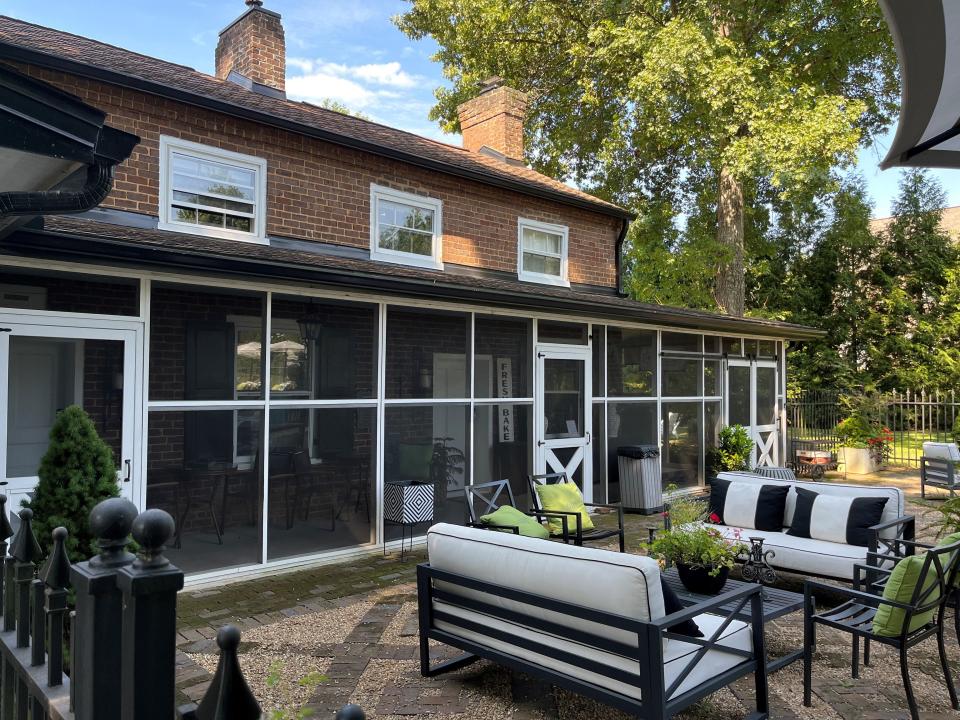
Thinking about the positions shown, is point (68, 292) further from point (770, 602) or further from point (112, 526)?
point (770, 602)

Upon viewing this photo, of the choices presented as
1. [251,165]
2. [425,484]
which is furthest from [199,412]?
[251,165]

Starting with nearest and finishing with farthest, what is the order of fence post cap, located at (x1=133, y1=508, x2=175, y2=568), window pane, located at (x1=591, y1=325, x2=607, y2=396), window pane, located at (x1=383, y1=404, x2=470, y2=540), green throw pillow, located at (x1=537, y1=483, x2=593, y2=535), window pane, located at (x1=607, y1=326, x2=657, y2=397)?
fence post cap, located at (x1=133, y1=508, x2=175, y2=568) < green throw pillow, located at (x1=537, y1=483, x2=593, y2=535) < window pane, located at (x1=383, y1=404, x2=470, y2=540) < window pane, located at (x1=591, y1=325, x2=607, y2=396) < window pane, located at (x1=607, y1=326, x2=657, y2=397)

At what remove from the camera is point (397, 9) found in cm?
2062

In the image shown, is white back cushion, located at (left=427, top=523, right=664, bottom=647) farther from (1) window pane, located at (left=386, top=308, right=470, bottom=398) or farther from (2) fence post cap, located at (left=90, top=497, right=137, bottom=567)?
(1) window pane, located at (left=386, top=308, right=470, bottom=398)

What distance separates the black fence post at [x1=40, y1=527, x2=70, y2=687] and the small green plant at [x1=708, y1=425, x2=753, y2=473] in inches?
472

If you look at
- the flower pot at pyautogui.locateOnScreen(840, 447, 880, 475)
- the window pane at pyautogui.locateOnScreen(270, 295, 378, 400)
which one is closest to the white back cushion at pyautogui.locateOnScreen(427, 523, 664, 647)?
the window pane at pyautogui.locateOnScreen(270, 295, 378, 400)

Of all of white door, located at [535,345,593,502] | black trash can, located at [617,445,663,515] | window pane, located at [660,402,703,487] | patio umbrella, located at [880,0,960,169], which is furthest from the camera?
window pane, located at [660,402,703,487]

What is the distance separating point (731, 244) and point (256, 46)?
45.4ft

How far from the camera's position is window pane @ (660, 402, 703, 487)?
11.7m

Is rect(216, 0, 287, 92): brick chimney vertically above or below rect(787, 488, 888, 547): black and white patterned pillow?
above

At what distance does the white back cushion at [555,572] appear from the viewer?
327 centimetres

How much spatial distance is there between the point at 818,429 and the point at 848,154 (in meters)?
7.16

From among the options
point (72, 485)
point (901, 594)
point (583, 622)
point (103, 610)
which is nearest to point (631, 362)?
point (901, 594)

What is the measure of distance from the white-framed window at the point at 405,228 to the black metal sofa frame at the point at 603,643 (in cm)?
637
